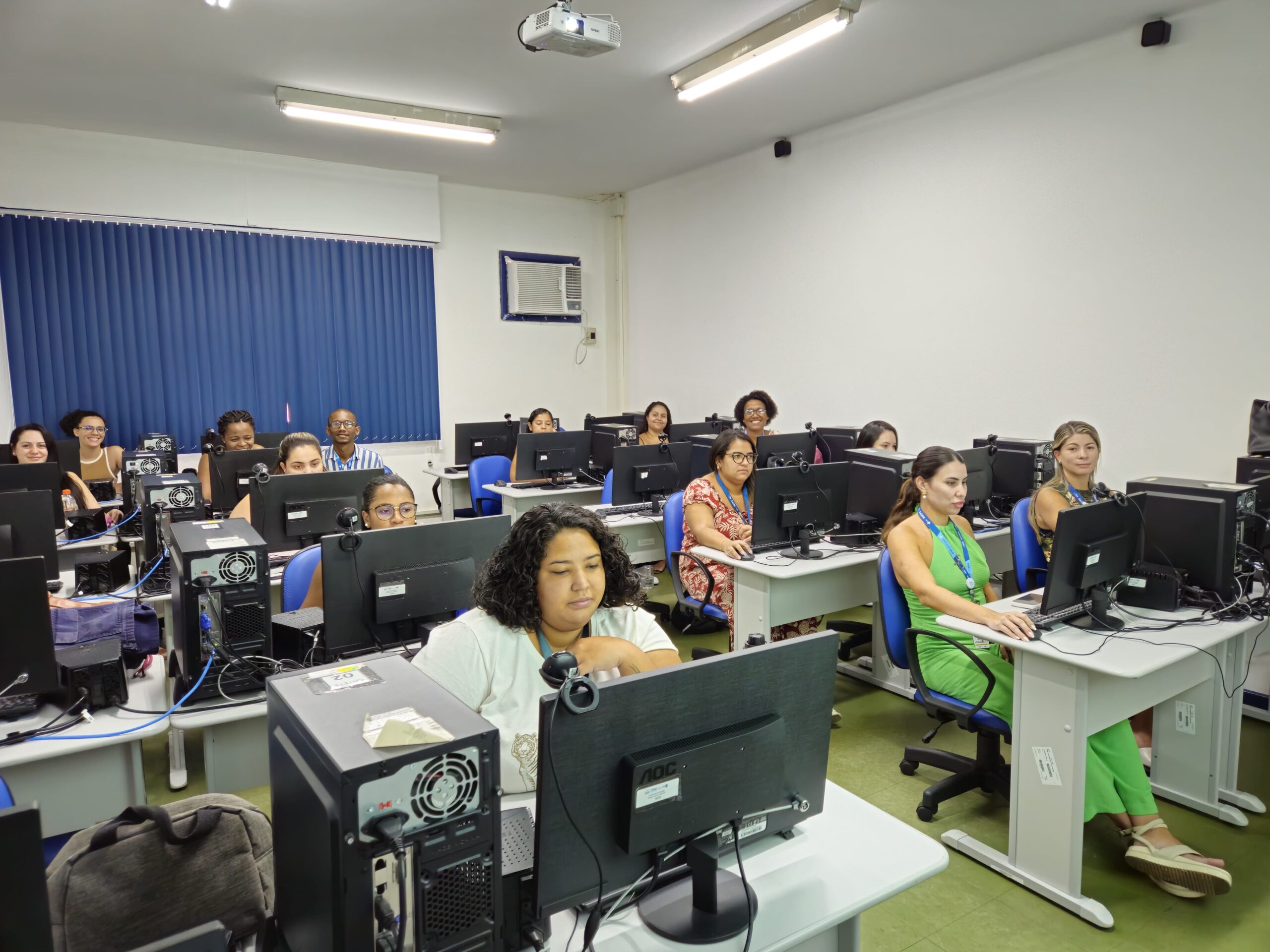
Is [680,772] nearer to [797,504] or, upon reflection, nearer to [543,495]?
[797,504]

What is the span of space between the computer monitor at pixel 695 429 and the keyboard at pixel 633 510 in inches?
69.1

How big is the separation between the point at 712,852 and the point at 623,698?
1.11 feet

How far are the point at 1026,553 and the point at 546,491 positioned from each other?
2968mm

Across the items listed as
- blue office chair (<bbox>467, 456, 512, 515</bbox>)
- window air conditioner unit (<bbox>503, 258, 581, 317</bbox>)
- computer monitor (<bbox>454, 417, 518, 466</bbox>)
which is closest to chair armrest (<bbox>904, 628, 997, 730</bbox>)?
blue office chair (<bbox>467, 456, 512, 515</bbox>)

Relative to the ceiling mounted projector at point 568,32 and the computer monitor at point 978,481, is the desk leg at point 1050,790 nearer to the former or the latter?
the computer monitor at point 978,481

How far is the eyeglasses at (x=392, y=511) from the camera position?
9.61ft

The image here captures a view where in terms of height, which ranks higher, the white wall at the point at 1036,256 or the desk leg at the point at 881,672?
the white wall at the point at 1036,256

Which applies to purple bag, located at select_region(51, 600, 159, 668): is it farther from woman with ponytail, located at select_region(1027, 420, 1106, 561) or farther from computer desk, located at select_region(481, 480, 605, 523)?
woman with ponytail, located at select_region(1027, 420, 1106, 561)

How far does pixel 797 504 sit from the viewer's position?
12.0ft

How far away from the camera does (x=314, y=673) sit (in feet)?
3.73

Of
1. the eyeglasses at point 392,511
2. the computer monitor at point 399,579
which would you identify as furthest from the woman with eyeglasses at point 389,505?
the computer monitor at point 399,579

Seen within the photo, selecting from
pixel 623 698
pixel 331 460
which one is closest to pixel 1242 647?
pixel 623 698

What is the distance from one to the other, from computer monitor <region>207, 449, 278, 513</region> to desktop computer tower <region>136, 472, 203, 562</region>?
566 millimetres

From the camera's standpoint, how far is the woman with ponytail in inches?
136
